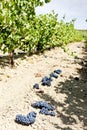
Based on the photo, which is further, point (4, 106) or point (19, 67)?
point (19, 67)

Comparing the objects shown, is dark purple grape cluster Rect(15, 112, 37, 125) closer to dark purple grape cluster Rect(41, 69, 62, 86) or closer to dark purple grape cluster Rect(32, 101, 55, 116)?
dark purple grape cluster Rect(32, 101, 55, 116)

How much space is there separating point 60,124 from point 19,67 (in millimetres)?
7890

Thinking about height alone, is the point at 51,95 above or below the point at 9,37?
below

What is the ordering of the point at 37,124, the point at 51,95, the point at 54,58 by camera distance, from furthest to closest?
the point at 54,58 → the point at 51,95 → the point at 37,124

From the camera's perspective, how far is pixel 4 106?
1159 centimetres

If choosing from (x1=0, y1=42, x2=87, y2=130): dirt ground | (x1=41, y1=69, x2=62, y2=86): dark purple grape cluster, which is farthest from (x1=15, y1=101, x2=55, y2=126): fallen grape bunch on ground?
(x1=41, y1=69, x2=62, y2=86): dark purple grape cluster

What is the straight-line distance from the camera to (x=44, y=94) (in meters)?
13.0

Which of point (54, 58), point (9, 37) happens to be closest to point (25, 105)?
point (9, 37)

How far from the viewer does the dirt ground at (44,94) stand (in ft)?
34.3

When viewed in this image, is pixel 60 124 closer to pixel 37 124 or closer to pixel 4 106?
pixel 37 124

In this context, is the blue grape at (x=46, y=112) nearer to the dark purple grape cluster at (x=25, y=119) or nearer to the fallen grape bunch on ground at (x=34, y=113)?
the fallen grape bunch on ground at (x=34, y=113)

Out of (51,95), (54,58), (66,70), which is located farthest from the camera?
Result: (54,58)

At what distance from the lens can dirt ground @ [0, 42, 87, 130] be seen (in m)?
10.5

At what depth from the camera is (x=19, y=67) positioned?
17938 millimetres
